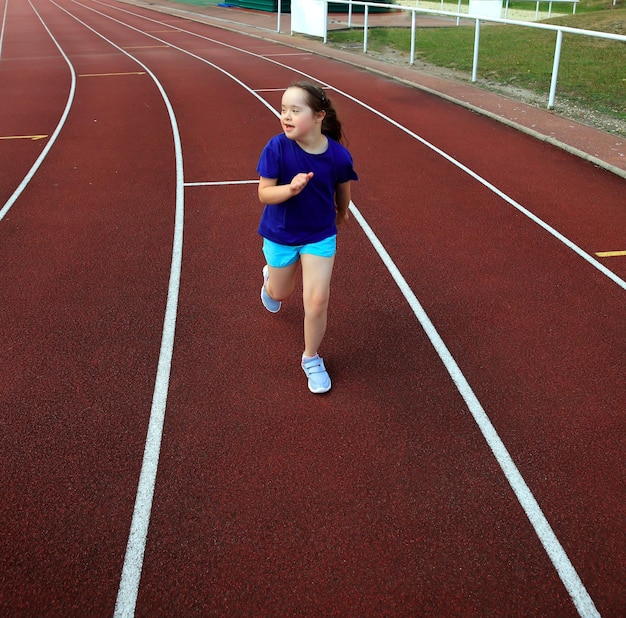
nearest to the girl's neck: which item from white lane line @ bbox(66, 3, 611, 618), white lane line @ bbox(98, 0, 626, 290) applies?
white lane line @ bbox(66, 3, 611, 618)

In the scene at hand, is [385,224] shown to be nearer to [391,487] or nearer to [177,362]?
[177,362]

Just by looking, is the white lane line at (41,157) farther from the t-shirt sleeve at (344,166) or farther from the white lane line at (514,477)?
the t-shirt sleeve at (344,166)

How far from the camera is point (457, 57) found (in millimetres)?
18172

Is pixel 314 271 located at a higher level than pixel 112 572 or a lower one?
higher

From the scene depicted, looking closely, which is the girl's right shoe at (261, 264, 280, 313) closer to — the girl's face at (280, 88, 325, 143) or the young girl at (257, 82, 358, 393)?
the young girl at (257, 82, 358, 393)

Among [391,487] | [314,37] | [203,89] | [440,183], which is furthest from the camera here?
[314,37]

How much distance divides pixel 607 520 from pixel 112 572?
7.40ft

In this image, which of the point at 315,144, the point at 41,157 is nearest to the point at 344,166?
the point at 315,144

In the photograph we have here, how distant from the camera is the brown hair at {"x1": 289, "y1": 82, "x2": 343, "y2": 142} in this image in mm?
3535

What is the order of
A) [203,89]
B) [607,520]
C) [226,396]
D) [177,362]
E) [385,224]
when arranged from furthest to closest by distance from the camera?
[203,89]
[385,224]
[177,362]
[226,396]
[607,520]

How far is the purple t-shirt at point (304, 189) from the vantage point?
363cm

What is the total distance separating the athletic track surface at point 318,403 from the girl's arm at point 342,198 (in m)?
1.00

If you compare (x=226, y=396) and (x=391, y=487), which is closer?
(x=391, y=487)

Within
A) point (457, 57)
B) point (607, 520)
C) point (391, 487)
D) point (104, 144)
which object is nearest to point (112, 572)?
point (391, 487)
